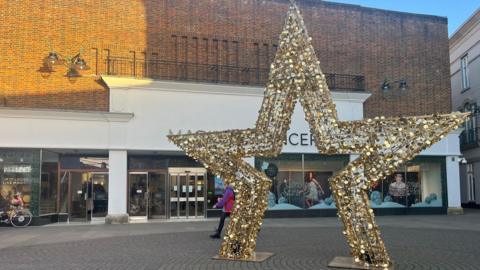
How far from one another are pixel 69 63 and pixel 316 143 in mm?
13447

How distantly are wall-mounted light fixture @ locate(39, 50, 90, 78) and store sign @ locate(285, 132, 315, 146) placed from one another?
9.13 meters

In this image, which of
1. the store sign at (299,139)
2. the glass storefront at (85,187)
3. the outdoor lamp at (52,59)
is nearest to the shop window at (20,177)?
the glass storefront at (85,187)

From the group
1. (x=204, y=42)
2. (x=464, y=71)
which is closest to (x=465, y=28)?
(x=464, y=71)

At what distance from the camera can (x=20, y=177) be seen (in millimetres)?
19188

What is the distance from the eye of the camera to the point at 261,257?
33.3 ft

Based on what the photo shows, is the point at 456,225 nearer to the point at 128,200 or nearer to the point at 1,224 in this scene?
the point at 128,200

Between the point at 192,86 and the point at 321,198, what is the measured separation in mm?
7741

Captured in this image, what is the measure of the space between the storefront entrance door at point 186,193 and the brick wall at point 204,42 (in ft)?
13.9

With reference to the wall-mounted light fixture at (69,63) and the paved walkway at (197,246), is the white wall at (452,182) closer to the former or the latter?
the paved walkway at (197,246)

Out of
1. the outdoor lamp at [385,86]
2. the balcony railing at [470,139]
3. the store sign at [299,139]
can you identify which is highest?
the outdoor lamp at [385,86]

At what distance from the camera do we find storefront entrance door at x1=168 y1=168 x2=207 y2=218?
21797 millimetres

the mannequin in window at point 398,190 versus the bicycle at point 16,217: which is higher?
the mannequin in window at point 398,190

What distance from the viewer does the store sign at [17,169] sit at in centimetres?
1903

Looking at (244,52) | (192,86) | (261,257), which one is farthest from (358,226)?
(244,52)
